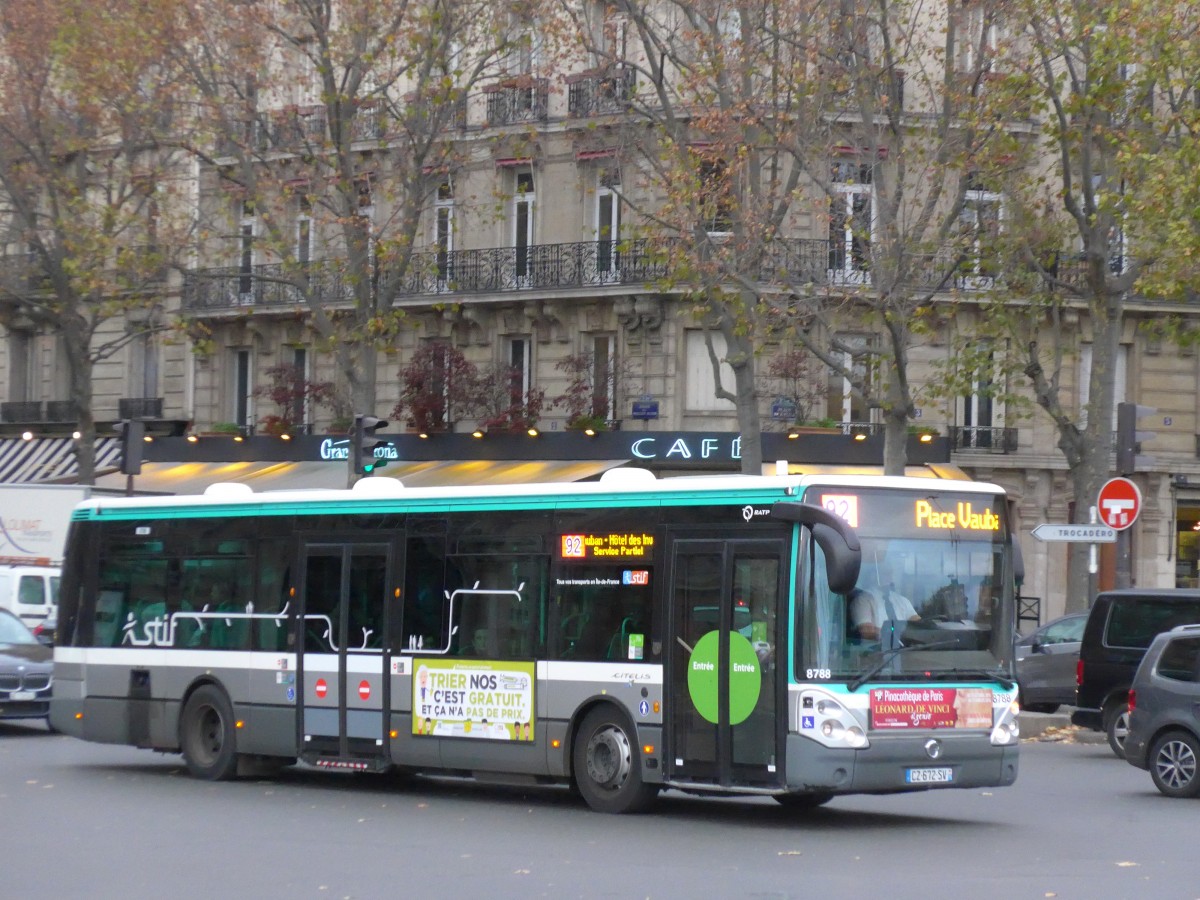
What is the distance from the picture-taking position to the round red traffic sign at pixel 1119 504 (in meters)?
23.5

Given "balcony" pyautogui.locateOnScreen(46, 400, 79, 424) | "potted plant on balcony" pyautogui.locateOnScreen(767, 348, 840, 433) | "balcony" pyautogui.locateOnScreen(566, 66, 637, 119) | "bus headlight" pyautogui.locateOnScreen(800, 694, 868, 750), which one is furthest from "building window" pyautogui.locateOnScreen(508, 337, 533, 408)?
"bus headlight" pyautogui.locateOnScreen(800, 694, 868, 750)

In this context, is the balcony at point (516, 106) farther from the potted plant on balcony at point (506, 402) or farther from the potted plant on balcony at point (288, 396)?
the potted plant on balcony at point (288, 396)

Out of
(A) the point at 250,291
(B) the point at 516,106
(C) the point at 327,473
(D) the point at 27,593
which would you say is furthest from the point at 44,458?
(D) the point at 27,593

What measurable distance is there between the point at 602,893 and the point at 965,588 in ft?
15.6

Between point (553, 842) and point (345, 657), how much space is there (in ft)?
14.3

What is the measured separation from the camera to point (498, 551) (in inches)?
615

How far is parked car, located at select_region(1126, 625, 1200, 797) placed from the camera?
16.1 metres

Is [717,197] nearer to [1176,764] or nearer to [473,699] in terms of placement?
[1176,764]

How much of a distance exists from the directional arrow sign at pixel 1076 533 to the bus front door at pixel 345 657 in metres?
9.86

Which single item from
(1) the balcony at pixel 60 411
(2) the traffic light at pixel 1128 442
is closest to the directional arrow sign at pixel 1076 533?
(2) the traffic light at pixel 1128 442

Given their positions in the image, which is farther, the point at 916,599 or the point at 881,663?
the point at 916,599

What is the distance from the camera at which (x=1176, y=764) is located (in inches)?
642

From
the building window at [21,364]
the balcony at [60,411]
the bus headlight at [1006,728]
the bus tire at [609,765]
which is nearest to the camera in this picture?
the bus headlight at [1006,728]

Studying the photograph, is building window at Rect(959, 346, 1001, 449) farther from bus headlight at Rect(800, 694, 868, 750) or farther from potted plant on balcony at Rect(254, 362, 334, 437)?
bus headlight at Rect(800, 694, 868, 750)
